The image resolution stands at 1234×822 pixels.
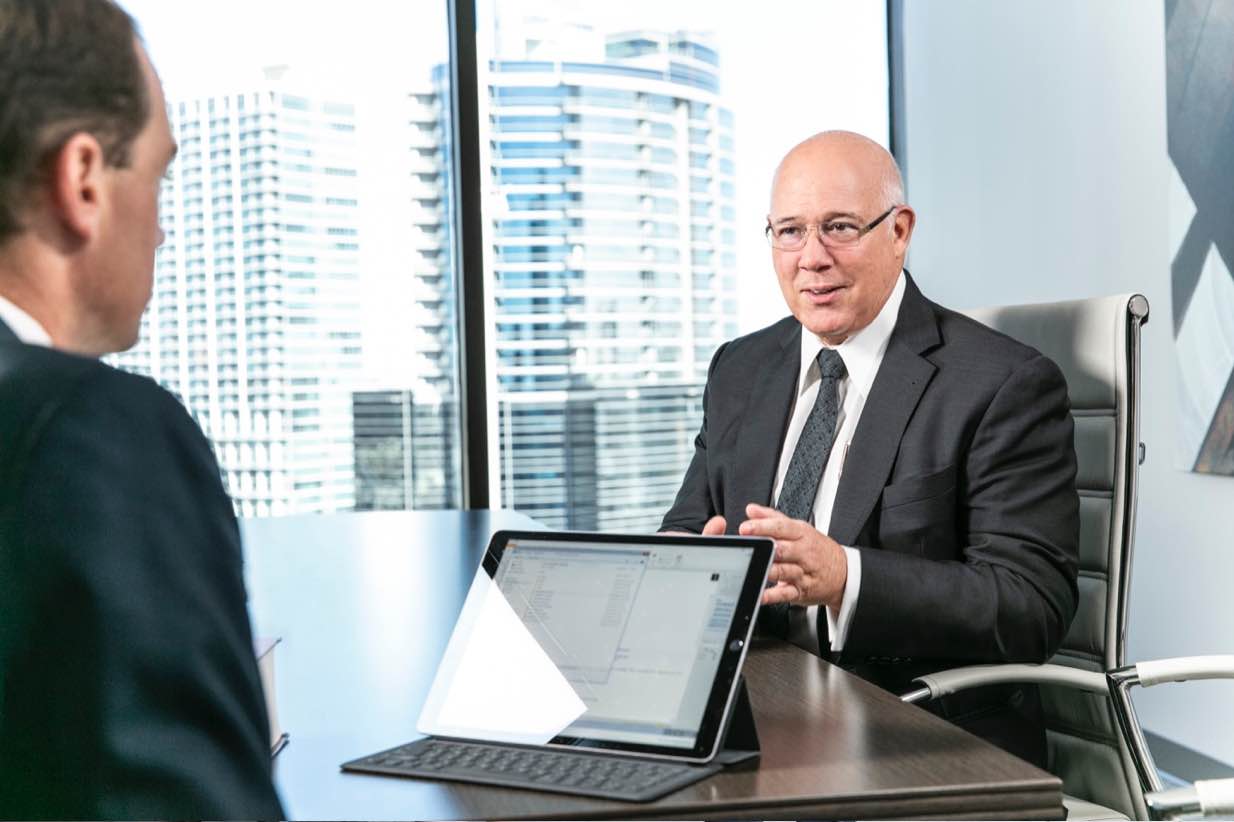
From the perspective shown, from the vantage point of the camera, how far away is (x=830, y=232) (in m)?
2.25

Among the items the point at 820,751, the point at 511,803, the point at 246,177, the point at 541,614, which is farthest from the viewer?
the point at 246,177

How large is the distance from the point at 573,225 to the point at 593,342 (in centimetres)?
42

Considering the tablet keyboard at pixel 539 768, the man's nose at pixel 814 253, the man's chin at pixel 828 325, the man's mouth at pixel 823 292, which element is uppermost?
the man's nose at pixel 814 253

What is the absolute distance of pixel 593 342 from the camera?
4672 mm

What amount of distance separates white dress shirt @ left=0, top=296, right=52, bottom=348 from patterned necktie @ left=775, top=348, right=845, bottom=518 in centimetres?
150

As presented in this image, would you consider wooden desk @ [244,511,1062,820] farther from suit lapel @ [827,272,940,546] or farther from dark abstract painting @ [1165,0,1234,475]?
dark abstract painting @ [1165,0,1234,475]

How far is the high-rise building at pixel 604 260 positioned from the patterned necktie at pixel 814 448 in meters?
2.50

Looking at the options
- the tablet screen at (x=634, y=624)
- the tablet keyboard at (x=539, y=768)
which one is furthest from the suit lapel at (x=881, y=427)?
the tablet keyboard at (x=539, y=768)

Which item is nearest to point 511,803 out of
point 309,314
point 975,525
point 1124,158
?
point 975,525

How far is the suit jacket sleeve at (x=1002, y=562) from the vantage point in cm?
178

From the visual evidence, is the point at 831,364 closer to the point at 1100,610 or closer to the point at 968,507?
the point at 968,507

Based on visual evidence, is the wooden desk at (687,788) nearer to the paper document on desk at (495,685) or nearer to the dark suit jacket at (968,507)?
the paper document on desk at (495,685)

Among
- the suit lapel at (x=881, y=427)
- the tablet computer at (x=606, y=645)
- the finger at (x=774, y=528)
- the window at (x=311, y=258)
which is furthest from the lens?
the window at (x=311, y=258)

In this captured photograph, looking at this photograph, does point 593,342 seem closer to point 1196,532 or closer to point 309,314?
point 309,314
